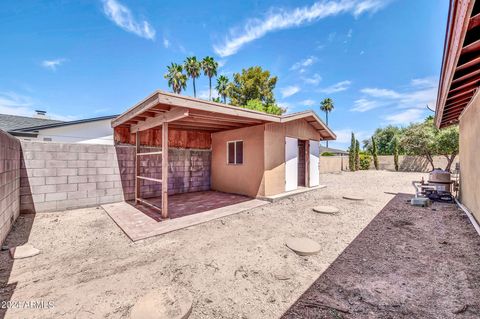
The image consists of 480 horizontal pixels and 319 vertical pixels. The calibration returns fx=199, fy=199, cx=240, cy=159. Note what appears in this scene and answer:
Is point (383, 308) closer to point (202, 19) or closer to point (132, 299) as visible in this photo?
point (132, 299)

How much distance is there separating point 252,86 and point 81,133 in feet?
54.7

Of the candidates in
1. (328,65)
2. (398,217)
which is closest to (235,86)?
(328,65)

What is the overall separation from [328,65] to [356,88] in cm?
685

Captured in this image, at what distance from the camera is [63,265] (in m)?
2.67

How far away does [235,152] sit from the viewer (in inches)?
293

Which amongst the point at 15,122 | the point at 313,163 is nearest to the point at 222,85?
the point at 15,122

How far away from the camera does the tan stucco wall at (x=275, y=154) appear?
21.4 feet

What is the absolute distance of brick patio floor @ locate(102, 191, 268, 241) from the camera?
393cm

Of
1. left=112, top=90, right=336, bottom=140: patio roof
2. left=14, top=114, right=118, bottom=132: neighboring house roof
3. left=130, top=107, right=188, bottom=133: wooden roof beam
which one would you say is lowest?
left=130, top=107, right=188, bottom=133: wooden roof beam

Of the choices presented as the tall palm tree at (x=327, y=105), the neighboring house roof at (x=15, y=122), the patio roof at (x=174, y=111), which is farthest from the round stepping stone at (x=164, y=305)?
the tall palm tree at (x=327, y=105)

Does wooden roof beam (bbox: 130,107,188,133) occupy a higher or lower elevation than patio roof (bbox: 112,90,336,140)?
lower

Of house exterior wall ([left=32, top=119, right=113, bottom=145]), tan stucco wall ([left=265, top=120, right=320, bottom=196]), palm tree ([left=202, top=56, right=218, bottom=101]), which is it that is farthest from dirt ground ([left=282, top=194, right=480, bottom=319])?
palm tree ([left=202, top=56, right=218, bottom=101])

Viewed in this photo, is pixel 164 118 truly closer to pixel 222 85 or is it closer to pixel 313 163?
pixel 313 163

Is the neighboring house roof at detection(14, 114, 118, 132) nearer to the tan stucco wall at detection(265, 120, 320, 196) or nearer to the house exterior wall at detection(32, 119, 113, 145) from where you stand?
the house exterior wall at detection(32, 119, 113, 145)
